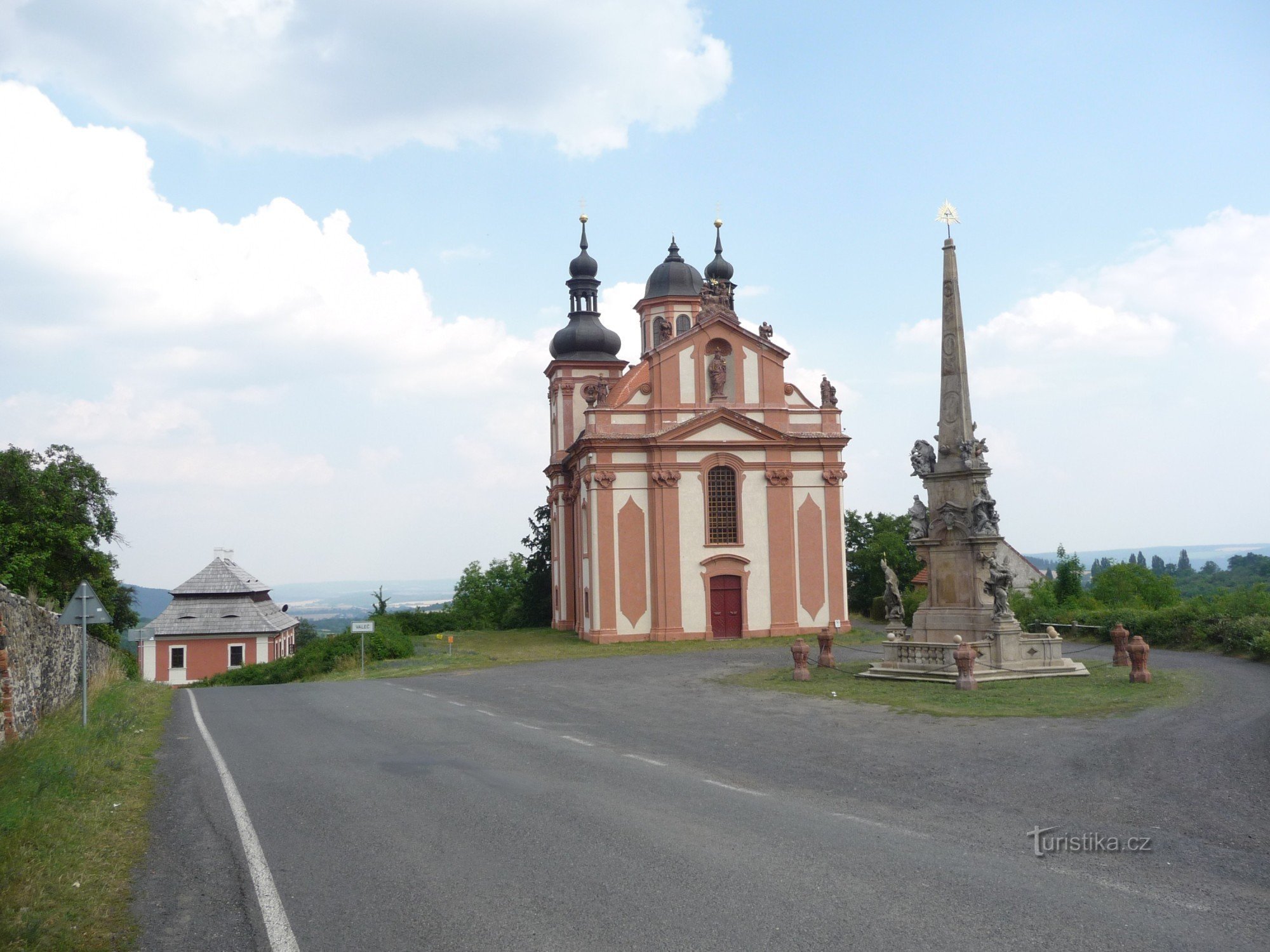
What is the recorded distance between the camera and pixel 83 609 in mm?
15977

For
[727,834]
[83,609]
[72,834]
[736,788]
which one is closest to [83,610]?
[83,609]

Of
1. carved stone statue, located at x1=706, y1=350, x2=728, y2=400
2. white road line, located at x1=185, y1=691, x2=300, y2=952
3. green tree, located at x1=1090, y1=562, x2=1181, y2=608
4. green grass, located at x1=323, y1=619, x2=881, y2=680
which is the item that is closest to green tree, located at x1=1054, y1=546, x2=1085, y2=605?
green tree, located at x1=1090, y1=562, x2=1181, y2=608

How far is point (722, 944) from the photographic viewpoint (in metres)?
5.73

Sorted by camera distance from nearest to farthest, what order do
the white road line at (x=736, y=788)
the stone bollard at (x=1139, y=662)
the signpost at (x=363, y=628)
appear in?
the white road line at (x=736, y=788)
the stone bollard at (x=1139, y=662)
the signpost at (x=363, y=628)

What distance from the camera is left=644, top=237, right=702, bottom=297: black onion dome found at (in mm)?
54062

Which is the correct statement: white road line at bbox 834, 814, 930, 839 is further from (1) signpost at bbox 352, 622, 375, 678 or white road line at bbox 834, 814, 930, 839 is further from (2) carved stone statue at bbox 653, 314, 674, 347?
(2) carved stone statue at bbox 653, 314, 674, 347

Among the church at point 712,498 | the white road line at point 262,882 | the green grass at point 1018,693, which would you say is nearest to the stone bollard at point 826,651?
the green grass at point 1018,693

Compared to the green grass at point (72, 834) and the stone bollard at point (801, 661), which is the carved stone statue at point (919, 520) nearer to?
the stone bollard at point (801, 661)

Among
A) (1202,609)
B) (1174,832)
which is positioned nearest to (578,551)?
(1202,609)

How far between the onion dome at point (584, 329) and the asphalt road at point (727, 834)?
3592cm

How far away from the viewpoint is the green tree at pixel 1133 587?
37.4 meters

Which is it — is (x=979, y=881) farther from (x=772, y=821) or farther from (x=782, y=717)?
(x=782, y=717)

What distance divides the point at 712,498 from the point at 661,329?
52.5 ft

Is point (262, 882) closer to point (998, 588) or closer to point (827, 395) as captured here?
point (998, 588)
